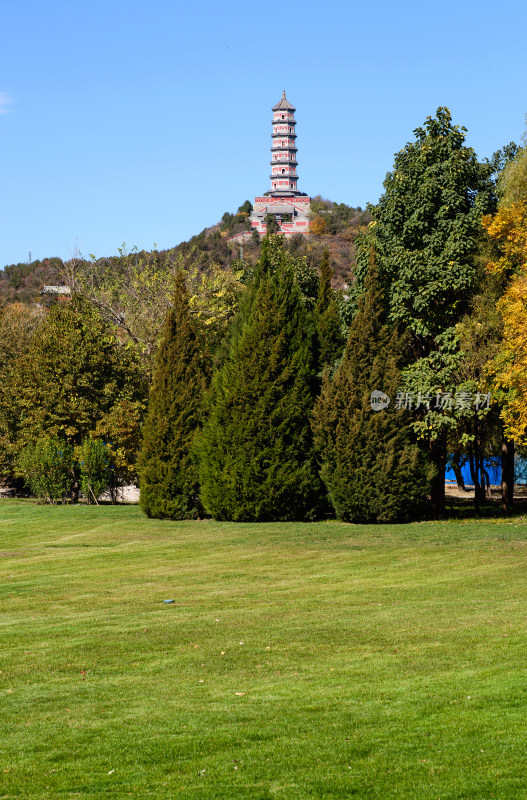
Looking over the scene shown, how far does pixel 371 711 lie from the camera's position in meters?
7.77

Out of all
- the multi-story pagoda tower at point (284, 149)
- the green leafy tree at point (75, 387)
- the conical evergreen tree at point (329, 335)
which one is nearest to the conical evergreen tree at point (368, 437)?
the conical evergreen tree at point (329, 335)

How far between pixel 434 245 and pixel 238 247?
100025 millimetres

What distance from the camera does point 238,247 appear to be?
127 metres

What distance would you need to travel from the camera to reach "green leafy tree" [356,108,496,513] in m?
28.2

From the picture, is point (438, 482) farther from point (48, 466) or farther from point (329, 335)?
point (48, 466)

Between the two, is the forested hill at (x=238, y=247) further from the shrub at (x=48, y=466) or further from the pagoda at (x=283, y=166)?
the shrub at (x=48, y=466)

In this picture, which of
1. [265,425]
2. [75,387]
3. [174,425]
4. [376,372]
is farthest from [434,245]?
[75,387]

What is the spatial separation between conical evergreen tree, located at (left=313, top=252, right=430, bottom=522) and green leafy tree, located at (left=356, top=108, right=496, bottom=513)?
143cm

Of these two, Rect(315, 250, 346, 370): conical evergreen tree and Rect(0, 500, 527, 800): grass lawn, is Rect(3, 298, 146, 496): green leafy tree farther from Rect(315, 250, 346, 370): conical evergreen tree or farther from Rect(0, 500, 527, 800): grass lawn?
Rect(0, 500, 527, 800): grass lawn

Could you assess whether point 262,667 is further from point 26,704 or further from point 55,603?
point 55,603

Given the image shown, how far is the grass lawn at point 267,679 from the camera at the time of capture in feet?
20.9

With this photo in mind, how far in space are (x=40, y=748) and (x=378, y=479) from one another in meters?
20.1

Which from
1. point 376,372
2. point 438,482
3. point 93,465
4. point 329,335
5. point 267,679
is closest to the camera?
point 267,679

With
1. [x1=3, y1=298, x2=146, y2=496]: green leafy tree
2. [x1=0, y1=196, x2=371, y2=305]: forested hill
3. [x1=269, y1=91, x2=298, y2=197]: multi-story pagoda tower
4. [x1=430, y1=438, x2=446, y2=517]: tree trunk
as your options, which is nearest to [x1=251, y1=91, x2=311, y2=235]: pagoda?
[x1=269, y1=91, x2=298, y2=197]: multi-story pagoda tower
